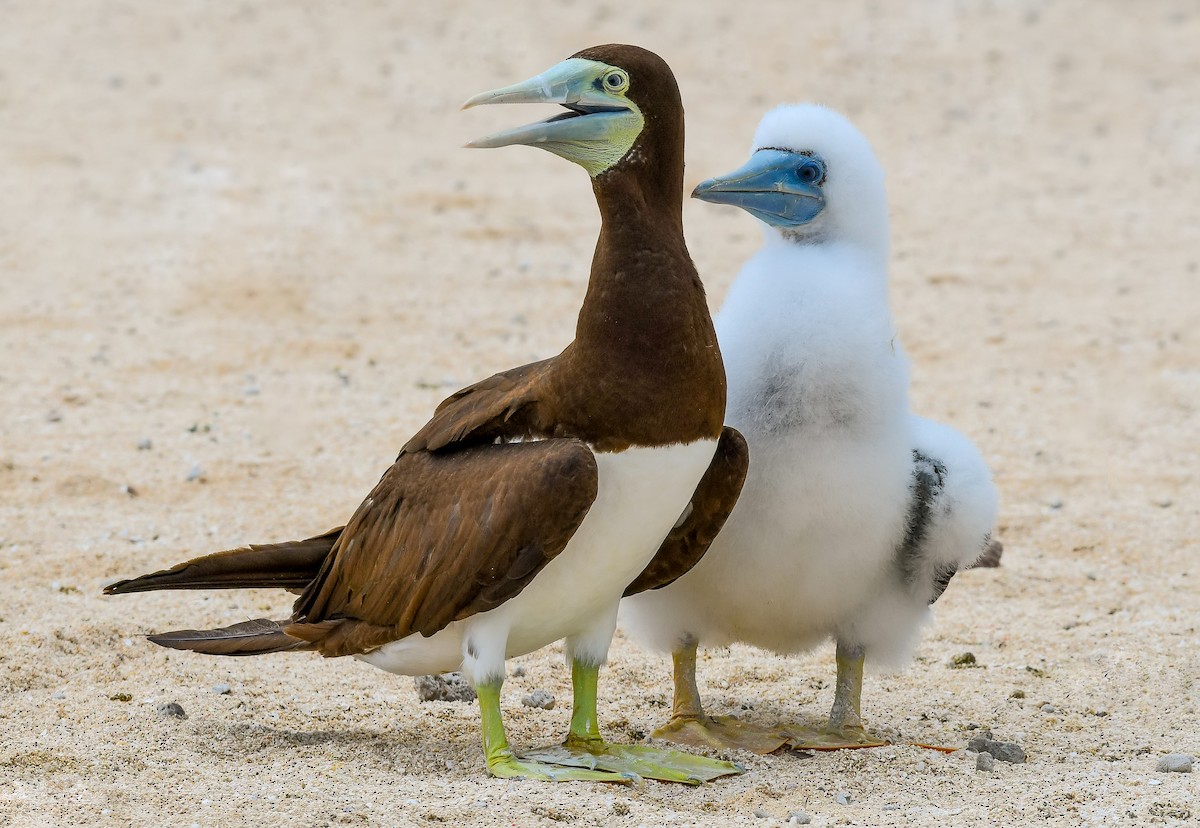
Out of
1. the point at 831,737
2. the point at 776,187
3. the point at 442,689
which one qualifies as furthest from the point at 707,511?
the point at 442,689

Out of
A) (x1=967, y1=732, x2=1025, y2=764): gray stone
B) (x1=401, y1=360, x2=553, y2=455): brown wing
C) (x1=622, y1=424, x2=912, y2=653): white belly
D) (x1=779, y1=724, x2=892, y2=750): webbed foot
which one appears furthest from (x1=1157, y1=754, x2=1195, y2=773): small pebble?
(x1=401, y1=360, x2=553, y2=455): brown wing

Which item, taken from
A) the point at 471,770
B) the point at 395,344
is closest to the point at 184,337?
the point at 395,344

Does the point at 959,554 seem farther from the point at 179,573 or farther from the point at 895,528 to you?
the point at 179,573

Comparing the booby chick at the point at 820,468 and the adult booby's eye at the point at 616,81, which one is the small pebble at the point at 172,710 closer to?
the booby chick at the point at 820,468

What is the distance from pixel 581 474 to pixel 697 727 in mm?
1279

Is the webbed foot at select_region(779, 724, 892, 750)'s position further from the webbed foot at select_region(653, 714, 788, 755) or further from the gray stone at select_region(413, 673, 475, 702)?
the gray stone at select_region(413, 673, 475, 702)

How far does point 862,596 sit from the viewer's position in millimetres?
4918

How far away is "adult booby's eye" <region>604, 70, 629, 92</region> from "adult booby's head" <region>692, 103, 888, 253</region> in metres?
0.67

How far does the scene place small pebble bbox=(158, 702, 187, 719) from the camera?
15.9 feet

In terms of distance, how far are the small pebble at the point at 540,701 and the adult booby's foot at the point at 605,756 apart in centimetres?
55

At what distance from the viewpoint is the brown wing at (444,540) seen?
4.13 m

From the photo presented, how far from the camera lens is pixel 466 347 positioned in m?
9.45

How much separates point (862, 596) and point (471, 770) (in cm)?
130

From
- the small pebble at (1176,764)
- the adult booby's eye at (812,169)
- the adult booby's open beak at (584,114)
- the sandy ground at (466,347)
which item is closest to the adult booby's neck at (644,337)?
the adult booby's open beak at (584,114)
